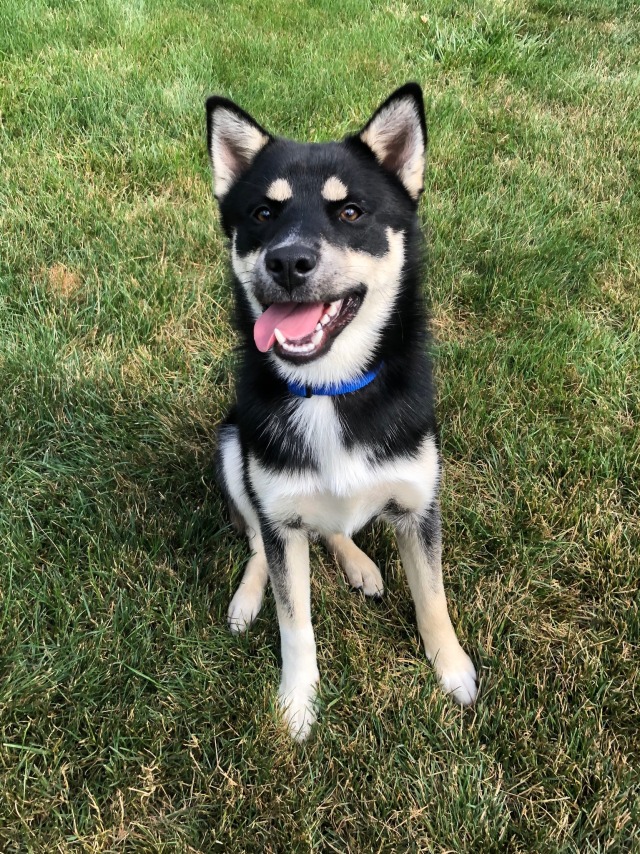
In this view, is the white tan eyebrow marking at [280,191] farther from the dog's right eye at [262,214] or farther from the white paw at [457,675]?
the white paw at [457,675]

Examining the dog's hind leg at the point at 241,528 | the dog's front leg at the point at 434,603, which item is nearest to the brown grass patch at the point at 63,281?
the dog's hind leg at the point at 241,528

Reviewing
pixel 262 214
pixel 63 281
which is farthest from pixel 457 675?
pixel 63 281

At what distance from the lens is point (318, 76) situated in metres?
5.10

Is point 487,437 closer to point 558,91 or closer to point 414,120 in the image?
point 414,120

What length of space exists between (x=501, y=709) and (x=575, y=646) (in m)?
0.35

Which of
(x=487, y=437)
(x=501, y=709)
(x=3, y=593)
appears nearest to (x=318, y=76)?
(x=487, y=437)

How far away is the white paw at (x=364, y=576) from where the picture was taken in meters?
2.44

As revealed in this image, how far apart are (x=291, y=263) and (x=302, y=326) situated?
0.21 metres

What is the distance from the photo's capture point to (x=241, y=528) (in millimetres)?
2633

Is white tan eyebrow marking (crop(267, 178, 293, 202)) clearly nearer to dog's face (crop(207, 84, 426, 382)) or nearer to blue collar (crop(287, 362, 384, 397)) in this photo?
dog's face (crop(207, 84, 426, 382))

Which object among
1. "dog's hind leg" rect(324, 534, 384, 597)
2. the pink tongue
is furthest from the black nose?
"dog's hind leg" rect(324, 534, 384, 597)

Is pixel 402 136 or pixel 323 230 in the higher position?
pixel 402 136

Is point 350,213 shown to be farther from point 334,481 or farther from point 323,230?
point 334,481

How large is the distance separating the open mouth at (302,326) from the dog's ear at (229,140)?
2.15 ft
